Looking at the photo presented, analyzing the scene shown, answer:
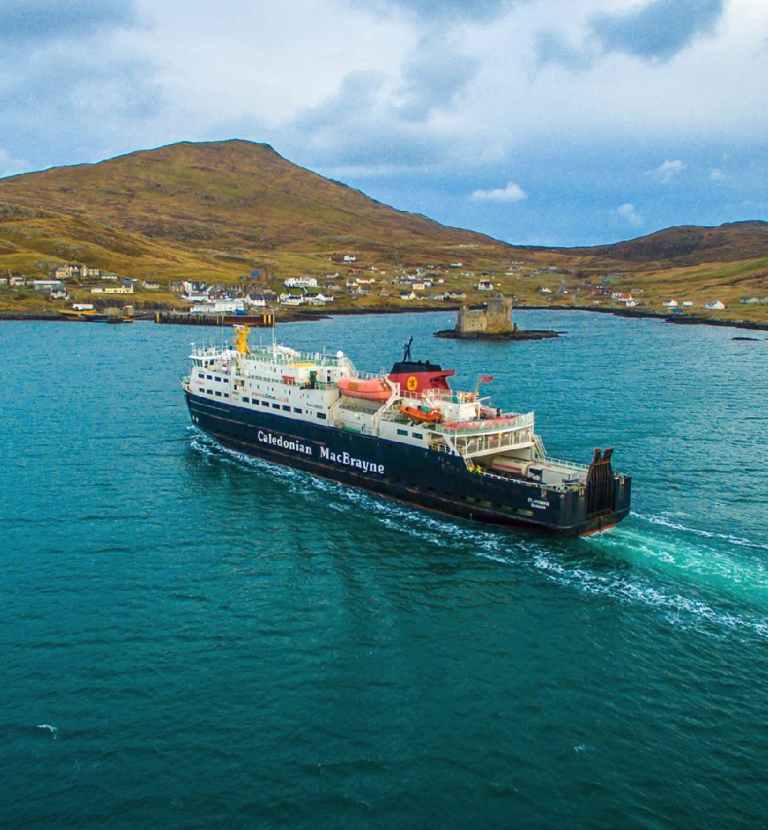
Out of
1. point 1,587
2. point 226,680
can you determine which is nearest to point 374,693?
point 226,680

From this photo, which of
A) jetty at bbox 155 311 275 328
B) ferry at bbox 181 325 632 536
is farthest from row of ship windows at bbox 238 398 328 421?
jetty at bbox 155 311 275 328

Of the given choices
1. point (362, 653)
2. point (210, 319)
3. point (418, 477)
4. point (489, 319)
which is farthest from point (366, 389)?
point (210, 319)

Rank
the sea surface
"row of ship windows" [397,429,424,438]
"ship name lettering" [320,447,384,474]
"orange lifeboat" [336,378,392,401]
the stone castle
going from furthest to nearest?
the stone castle → "orange lifeboat" [336,378,392,401] → "ship name lettering" [320,447,384,474] → "row of ship windows" [397,429,424,438] → the sea surface

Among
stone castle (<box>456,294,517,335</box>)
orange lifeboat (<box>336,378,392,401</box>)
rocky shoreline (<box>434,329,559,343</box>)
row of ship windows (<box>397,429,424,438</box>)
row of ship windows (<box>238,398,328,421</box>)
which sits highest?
stone castle (<box>456,294,517,335</box>)

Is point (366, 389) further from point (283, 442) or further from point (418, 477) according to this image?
point (418, 477)

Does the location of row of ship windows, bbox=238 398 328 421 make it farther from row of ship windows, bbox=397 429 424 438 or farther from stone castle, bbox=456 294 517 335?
stone castle, bbox=456 294 517 335
